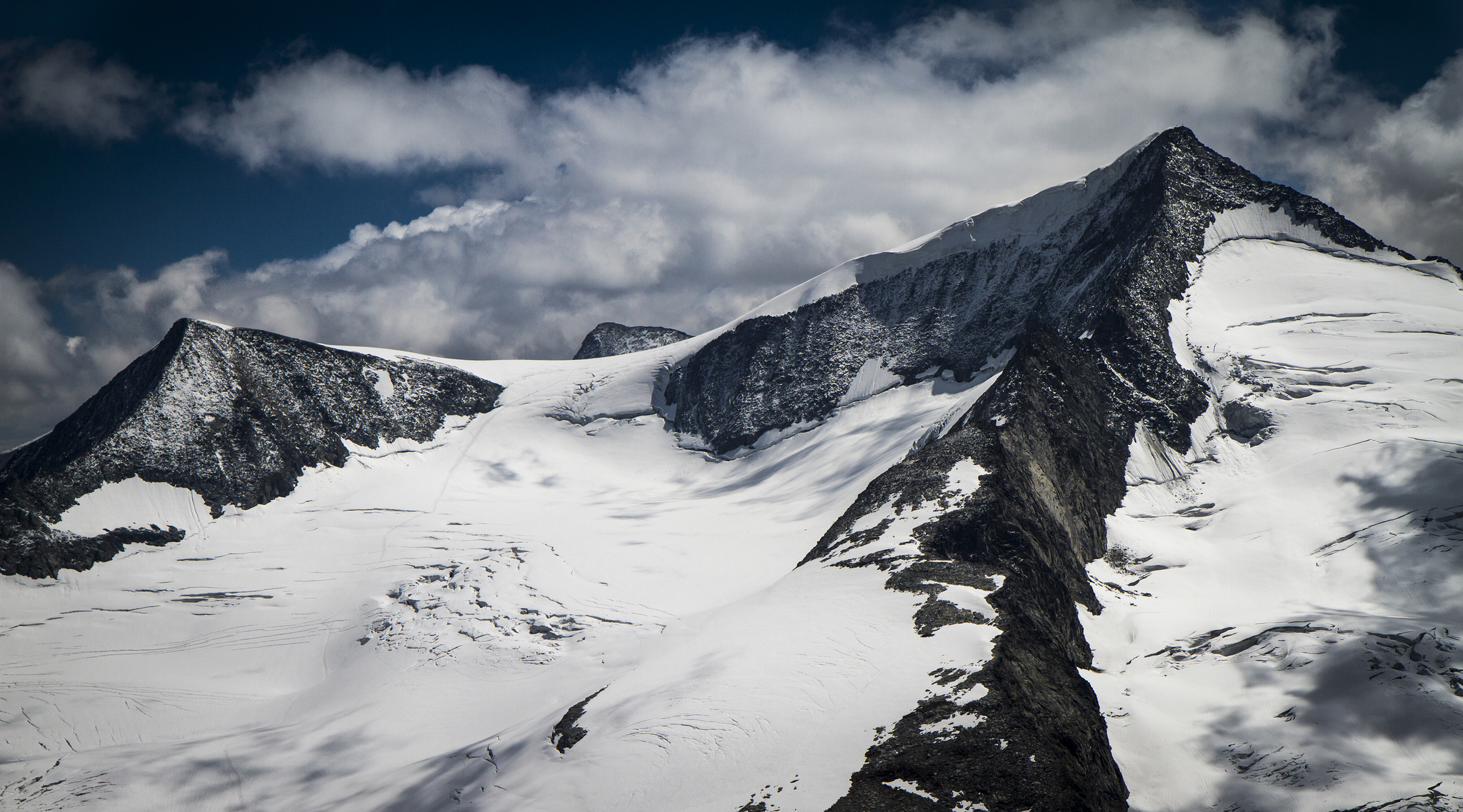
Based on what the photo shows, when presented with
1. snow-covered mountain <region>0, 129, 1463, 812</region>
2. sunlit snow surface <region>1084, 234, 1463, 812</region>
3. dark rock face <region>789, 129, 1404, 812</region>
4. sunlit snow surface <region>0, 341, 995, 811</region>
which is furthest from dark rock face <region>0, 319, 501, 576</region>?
sunlit snow surface <region>1084, 234, 1463, 812</region>

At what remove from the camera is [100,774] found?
36906mm

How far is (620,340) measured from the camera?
13225 cm

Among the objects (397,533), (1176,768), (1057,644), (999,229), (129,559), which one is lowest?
(1176,768)

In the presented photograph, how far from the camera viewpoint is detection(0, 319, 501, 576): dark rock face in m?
63.1

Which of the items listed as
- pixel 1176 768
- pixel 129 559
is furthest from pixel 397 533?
pixel 1176 768

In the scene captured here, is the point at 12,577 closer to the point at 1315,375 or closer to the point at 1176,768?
the point at 1176,768

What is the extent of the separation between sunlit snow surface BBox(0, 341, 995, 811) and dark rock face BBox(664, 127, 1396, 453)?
652 cm

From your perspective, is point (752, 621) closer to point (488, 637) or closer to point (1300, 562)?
point (488, 637)

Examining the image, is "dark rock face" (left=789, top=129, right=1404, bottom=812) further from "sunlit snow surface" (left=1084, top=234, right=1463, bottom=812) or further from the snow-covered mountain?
"sunlit snow surface" (left=1084, top=234, right=1463, bottom=812)

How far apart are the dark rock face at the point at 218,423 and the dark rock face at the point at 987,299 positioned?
3063 cm

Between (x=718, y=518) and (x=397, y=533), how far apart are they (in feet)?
88.6

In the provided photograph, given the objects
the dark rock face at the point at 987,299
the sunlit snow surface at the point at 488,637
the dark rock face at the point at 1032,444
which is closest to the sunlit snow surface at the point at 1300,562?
the dark rock face at the point at 1032,444

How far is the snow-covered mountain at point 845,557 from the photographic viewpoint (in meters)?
24.3

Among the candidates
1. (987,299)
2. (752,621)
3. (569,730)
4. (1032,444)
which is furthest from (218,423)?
(987,299)
